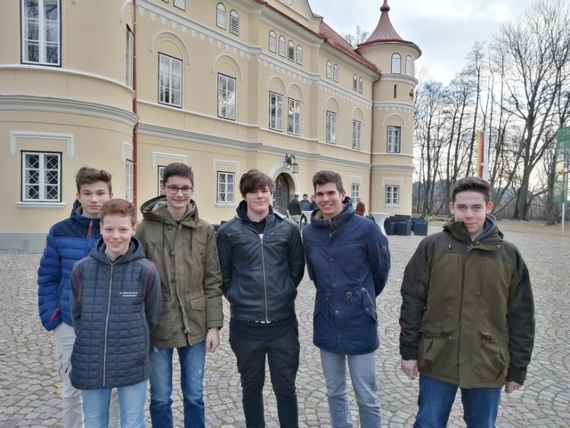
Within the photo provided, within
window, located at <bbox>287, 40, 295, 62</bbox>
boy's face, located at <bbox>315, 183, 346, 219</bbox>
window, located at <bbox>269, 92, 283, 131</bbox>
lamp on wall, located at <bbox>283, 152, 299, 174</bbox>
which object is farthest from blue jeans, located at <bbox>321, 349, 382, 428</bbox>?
window, located at <bbox>287, 40, 295, 62</bbox>

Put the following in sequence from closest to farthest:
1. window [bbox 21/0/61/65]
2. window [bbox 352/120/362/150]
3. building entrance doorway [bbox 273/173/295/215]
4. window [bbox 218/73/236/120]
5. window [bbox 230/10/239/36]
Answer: window [bbox 21/0/61/65] → window [bbox 218/73/236/120] → window [bbox 230/10/239/36] → building entrance doorway [bbox 273/173/295/215] → window [bbox 352/120/362/150]

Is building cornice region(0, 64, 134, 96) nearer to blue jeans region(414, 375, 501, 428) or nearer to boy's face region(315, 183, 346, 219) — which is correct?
boy's face region(315, 183, 346, 219)

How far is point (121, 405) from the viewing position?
8.75 ft

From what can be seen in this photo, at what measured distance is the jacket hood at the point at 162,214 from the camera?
9.47 ft

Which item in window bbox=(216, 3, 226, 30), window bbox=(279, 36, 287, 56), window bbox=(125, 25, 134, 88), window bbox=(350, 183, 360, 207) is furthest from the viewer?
window bbox=(350, 183, 360, 207)

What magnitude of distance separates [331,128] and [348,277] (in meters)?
23.8

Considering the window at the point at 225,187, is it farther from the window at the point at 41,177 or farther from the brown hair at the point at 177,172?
the brown hair at the point at 177,172

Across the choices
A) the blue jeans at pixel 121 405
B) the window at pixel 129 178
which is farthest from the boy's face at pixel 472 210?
the window at pixel 129 178

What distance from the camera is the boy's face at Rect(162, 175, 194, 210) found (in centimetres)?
289

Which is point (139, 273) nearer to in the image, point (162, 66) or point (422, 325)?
point (422, 325)

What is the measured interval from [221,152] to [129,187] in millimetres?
4973

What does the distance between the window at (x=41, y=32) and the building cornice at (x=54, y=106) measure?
1.10 m

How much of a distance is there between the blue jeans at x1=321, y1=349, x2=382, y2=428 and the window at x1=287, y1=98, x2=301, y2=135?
66.5 ft

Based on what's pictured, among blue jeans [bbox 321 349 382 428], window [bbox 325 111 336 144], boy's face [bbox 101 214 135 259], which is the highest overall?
window [bbox 325 111 336 144]
